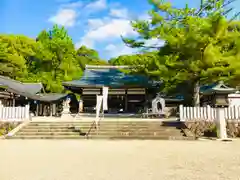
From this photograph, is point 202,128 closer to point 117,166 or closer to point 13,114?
point 117,166

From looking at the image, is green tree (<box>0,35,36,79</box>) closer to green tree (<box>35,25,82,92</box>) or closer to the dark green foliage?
the dark green foliage

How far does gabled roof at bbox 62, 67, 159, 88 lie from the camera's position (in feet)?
71.2

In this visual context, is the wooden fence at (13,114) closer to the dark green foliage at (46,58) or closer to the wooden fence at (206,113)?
the wooden fence at (206,113)

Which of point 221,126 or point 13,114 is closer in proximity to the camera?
point 221,126

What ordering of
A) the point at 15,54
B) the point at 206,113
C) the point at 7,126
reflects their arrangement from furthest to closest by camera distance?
the point at 15,54, the point at 7,126, the point at 206,113

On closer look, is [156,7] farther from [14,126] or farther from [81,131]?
[14,126]

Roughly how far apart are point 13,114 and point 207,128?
1022 cm

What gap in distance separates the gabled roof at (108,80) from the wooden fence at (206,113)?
8960 millimetres

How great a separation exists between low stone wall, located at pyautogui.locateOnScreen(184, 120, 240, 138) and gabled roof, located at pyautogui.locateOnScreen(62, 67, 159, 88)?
992 centimetres

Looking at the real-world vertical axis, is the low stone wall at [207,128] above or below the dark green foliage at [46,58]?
below

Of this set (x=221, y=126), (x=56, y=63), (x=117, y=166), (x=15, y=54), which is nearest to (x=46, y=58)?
(x=56, y=63)

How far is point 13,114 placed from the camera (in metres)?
13.3

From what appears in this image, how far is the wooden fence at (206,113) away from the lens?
487 inches

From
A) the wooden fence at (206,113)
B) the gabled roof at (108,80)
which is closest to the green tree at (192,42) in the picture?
the wooden fence at (206,113)
